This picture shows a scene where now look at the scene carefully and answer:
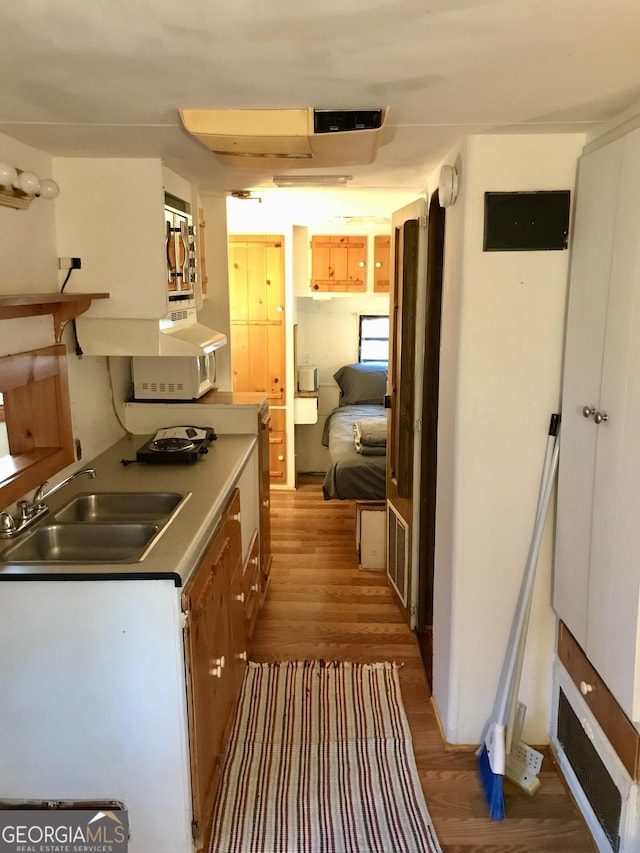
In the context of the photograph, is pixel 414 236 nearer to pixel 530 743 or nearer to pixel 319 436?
pixel 530 743

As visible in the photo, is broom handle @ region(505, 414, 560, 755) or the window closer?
broom handle @ region(505, 414, 560, 755)

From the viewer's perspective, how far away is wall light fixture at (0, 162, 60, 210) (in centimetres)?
190

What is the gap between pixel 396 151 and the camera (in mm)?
2332

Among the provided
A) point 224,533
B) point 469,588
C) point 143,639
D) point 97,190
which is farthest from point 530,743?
point 97,190

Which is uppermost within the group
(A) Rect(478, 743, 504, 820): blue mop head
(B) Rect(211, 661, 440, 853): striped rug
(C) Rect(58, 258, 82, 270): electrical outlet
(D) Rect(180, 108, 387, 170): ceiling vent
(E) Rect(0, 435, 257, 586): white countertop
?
(D) Rect(180, 108, 387, 170): ceiling vent

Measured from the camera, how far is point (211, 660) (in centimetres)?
210

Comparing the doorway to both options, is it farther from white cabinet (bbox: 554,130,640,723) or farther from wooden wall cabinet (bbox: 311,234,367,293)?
wooden wall cabinet (bbox: 311,234,367,293)

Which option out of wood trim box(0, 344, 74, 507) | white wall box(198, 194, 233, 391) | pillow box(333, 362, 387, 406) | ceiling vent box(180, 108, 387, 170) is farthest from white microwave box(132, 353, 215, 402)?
pillow box(333, 362, 387, 406)

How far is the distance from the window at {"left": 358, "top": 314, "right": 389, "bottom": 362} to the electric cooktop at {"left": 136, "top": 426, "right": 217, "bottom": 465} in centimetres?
331

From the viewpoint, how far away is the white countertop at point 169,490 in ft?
5.75

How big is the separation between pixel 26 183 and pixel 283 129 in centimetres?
83

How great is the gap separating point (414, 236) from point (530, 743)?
7.11ft

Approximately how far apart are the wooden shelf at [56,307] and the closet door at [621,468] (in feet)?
5.45

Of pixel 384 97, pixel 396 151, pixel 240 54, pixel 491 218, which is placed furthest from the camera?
pixel 396 151
